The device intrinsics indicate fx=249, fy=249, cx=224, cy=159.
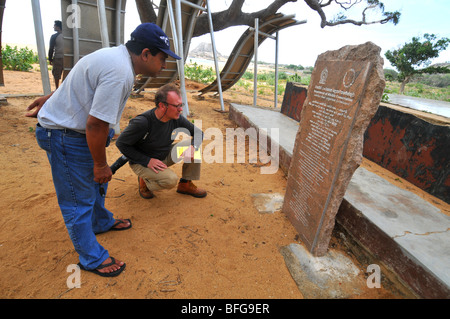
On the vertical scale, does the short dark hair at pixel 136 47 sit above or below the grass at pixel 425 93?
below

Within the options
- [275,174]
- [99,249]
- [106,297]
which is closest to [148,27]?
[99,249]

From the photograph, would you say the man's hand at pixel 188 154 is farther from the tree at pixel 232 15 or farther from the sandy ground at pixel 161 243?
the tree at pixel 232 15

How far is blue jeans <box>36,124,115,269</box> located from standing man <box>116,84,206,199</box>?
0.75 m

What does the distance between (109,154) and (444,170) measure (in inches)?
180

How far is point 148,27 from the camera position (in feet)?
5.17

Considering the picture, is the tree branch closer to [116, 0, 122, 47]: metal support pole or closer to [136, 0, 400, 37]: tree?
[136, 0, 400, 37]: tree

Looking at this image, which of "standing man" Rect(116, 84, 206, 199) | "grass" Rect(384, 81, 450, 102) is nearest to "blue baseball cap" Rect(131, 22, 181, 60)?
"standing man" Rect(116, 84, 206, 199)

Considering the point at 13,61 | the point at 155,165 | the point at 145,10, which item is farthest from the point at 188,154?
the point at 13,61

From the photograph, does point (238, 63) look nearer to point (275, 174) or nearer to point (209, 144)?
point (209, 144)

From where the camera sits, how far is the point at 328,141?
2082 mm

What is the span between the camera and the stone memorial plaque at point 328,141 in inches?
70.8

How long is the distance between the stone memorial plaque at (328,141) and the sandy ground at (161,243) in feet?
1.08

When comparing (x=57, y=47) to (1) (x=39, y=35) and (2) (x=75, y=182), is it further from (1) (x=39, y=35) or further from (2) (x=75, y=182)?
(2) (x=75, y=182)

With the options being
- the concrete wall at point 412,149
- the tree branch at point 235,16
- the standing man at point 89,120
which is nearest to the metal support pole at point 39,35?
the standing man at point 89,120
